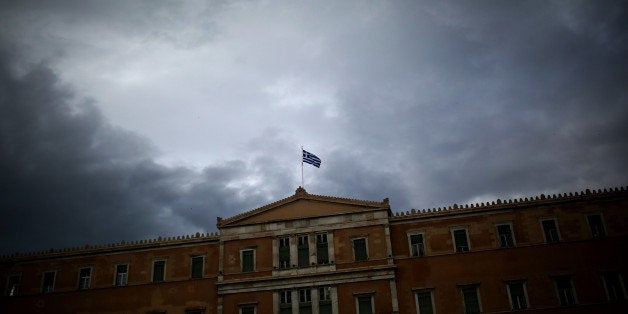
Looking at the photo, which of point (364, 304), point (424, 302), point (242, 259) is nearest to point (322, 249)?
point (364, 304)

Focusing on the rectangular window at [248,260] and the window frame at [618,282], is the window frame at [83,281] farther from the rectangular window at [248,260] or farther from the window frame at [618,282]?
the window frame at [618,282]

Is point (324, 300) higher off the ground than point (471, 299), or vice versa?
point (324, 300)

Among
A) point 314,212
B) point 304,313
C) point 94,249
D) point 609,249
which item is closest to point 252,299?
point 304,313

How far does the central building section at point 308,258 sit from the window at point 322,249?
0.23 feet

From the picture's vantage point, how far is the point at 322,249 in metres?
36.6

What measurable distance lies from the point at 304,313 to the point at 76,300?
1759 centimetres

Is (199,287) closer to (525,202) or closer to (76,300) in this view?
(76,300)

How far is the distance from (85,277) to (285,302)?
16.1 metres

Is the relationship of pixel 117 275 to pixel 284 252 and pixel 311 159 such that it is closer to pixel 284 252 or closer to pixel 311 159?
Answer: pixel 284 252

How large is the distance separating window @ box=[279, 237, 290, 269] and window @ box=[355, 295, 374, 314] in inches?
218

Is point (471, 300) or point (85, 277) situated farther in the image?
point (85, 277)

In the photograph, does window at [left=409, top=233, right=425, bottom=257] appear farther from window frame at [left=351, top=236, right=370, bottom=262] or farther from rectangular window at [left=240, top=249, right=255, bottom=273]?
rectangular window at [left=240, top=249, right=255, bottom=273]

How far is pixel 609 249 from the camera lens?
3331 cm

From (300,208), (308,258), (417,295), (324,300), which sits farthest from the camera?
(300,208)
